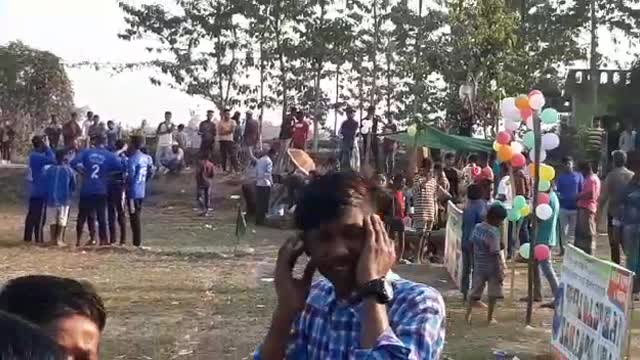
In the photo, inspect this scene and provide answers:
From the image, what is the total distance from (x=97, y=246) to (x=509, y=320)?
25.6ft

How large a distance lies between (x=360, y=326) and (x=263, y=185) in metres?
20.0

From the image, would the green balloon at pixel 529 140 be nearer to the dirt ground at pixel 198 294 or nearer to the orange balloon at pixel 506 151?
the orange balloon at pixel 506 151

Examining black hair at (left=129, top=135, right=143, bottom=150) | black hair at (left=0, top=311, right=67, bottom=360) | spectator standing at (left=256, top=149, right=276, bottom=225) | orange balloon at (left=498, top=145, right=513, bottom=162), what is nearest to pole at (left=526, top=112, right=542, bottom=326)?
orange balloon at (left=498, top=145, right=513, bottom=162)

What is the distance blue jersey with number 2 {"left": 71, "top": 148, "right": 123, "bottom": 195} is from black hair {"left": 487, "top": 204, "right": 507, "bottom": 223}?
24.1 feet

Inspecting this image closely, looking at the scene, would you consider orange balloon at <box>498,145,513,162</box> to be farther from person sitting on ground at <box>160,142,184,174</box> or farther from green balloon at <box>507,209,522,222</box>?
person sitting on ground at <box>160,142,184,174</box>

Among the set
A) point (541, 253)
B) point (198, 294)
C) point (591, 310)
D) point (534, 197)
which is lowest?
point (198, 294)

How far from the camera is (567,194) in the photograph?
16703 mm

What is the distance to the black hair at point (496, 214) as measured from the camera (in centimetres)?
1116

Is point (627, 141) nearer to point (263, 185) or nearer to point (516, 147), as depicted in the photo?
point (263, 185)

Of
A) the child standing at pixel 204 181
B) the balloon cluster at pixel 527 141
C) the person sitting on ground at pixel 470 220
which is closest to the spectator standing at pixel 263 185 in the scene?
the child standing at pixel 204 181

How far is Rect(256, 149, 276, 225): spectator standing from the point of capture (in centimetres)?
2262

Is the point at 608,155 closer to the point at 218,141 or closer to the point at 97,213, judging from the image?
the point at 218,141

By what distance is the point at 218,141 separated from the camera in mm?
28766

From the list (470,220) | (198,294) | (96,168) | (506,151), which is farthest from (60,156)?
(506,151)
